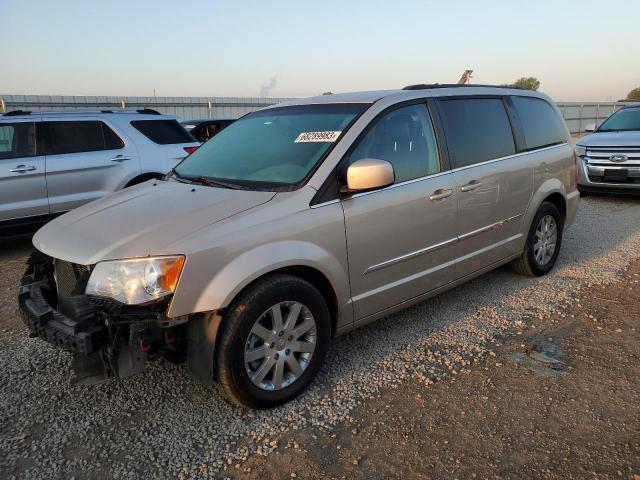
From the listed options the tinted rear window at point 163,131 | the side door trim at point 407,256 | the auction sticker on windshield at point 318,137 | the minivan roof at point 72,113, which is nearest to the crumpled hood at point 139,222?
the auction sticker on windshield at point 318,137

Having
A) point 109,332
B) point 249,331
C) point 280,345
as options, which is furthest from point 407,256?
point 109,332

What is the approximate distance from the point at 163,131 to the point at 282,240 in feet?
16.7

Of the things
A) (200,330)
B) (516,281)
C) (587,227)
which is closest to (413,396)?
(200,330)

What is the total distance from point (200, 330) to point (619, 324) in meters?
3.19

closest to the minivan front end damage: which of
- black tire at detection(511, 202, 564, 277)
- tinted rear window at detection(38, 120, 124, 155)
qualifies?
black tire at detection(511, 202, 564, 277)

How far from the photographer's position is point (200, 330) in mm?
2625

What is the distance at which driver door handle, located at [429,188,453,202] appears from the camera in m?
3.61

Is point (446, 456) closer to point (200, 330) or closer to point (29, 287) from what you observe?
point (200, 330)

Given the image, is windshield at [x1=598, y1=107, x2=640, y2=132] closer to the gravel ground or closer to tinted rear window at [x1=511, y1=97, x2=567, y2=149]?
tinted rear window at [x1=511, y1=97, x2=567, y2=149]

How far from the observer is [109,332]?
8.32 ft

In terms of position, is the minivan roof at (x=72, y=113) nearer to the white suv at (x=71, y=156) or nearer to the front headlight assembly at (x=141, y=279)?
the white suv at (x=71, y=156)

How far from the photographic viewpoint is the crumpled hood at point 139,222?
2646mm

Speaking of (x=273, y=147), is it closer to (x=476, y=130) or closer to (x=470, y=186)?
(x=470, y=186)

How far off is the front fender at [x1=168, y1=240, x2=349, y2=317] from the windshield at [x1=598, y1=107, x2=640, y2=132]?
876 centimetres
